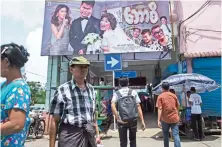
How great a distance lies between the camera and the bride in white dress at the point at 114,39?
11484 millimetres

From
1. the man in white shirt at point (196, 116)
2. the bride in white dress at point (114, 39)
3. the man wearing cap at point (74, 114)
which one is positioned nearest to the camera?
the man wearing cap at point (74, 114)

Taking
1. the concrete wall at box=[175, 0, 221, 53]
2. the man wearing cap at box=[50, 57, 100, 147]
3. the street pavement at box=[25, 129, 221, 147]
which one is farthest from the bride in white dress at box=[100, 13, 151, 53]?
the man wearing cap at box=[50, 57, 100, 147]

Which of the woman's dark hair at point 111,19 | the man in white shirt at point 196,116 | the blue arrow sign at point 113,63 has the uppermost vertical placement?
the woman's dark hair at point 111,19

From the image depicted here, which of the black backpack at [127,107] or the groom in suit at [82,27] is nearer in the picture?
the black backpack at [127,107]

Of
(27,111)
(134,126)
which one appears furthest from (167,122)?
(27,111)

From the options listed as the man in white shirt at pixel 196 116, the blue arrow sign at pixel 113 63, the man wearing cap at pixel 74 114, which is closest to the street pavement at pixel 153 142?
the man in white shirt at pixel 196 116

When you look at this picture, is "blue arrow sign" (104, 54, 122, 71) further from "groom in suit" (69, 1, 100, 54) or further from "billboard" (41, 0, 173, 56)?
"groom in suit" (69, 1, 100, 54)

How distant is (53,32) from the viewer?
1204 centimetres

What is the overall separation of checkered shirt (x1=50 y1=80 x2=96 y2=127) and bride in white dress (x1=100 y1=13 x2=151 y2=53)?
8.66 m

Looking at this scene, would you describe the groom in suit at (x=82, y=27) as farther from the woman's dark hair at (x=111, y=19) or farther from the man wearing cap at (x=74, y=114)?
the man wearing cap at (x=74, y=114)

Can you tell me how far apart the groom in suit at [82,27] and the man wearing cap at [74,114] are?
8.82 m

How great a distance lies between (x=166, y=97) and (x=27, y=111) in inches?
173

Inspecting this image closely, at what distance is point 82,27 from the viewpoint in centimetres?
1191

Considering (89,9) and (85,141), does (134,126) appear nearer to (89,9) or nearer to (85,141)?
(85,141)
